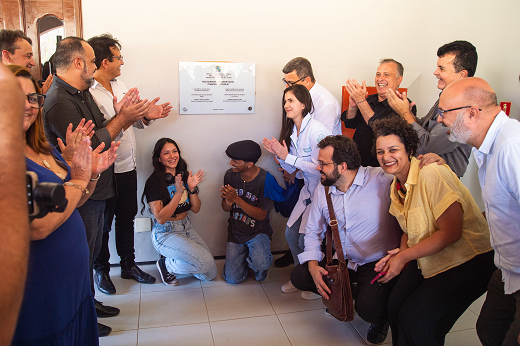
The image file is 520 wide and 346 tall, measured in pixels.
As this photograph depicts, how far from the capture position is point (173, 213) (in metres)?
3.02

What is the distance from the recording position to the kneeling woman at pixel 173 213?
2953mm

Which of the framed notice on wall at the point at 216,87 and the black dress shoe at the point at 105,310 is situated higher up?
the framed notice on wall at the point at 216,87

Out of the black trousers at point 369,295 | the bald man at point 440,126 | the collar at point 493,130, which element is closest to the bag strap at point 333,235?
the black trousers at point 369,295

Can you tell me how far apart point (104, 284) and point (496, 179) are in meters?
2.71

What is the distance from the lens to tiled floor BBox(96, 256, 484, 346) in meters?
2.33

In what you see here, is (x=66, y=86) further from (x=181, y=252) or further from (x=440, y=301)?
(x=440, y=301)

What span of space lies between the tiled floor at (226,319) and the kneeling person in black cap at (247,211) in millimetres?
168

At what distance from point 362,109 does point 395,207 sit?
3.31 feet

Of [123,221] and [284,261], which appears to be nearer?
[123,221]

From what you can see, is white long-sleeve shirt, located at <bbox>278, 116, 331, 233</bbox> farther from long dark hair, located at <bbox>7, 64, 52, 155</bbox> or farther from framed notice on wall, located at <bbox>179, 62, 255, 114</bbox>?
long dark hair, located at <bbox>7, 64, 52, 155</bbox>

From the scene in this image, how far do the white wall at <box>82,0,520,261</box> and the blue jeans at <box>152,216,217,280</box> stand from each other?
368 mm

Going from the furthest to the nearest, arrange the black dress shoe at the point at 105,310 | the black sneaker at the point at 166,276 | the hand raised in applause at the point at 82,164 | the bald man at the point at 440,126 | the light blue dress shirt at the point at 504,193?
the black sneaker at the point at 166,276 → the black dress shoe at the point at 105,310 → the bald man at the point at 440,126 → the hand raised in applause at the point at 82,164 → the light blue dress shirt at the point at 504,193

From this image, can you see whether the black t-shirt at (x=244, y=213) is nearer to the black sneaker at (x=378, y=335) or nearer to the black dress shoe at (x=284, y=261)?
the black dress shoe at (x=284, y=261)

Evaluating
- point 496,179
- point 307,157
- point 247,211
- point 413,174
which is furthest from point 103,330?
point 496,179
